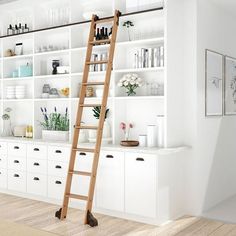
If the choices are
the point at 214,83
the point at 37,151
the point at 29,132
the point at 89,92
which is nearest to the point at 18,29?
the point at 29,132

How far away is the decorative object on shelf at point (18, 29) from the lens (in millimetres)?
6172

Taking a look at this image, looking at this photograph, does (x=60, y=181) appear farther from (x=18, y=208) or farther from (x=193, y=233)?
(x=193, y=233)

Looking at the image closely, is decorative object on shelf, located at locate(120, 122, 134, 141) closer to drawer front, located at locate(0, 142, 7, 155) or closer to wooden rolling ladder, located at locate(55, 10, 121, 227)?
wooden rolling ladder, located at locate(55, 10, 121, 227)

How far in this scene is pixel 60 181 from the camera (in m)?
5.15

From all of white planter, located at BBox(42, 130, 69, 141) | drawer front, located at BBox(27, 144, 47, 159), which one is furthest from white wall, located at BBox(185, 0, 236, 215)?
drawer front, located at BBox(27, 144, 47, 159)

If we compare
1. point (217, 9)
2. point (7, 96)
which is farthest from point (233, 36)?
point (7, 96)

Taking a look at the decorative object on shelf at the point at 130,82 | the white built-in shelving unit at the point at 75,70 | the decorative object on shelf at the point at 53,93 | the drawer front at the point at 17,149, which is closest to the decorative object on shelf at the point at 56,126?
the white built-in shelving unit at the point at 75,70

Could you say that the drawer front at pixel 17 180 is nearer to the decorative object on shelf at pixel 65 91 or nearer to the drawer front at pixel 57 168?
the drawer front at pixel 57 168

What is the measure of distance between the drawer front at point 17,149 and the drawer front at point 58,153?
0.55 metres

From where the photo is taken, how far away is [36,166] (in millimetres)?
5445

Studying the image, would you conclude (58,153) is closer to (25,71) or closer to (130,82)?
(130,82)

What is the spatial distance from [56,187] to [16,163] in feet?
2.95

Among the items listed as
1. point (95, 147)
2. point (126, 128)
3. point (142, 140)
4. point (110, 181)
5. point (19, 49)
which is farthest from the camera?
point (19, 49)

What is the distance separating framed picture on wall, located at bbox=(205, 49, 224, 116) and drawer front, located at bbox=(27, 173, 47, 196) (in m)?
2.44
